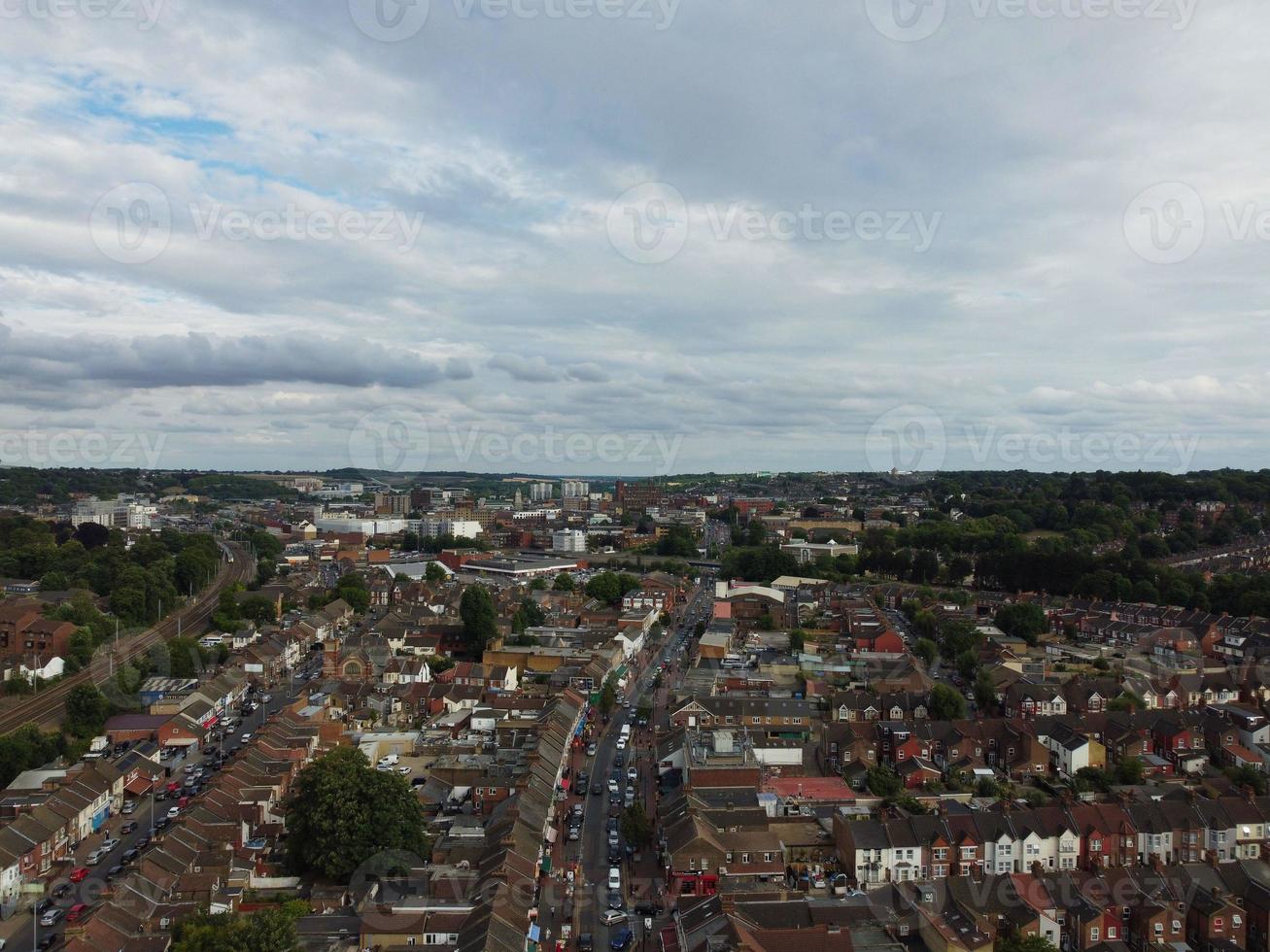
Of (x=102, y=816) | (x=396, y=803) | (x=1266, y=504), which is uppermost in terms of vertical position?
(x=1266, y=504)

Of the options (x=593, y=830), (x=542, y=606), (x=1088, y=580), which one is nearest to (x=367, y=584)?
(x=542, y=606)

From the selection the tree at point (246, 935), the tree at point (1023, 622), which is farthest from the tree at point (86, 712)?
the tree at point (1023, 622)

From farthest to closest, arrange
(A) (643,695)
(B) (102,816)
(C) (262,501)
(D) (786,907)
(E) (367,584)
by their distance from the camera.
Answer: (C) (262,501) → (E) (367,584) → (A) (643,695) → (B) (102,816) → (D) (786,907)

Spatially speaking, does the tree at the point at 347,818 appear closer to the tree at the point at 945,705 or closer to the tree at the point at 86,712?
the tree at the point at 86,712

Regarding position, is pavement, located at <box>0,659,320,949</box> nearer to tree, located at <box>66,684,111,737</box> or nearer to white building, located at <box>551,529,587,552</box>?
tree, located at <box>66,684,111,737</box>

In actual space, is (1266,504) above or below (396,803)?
above

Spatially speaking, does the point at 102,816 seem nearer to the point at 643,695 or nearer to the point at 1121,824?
the point at 643,695

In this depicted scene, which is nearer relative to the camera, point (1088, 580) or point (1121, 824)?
point (1121, 824)
